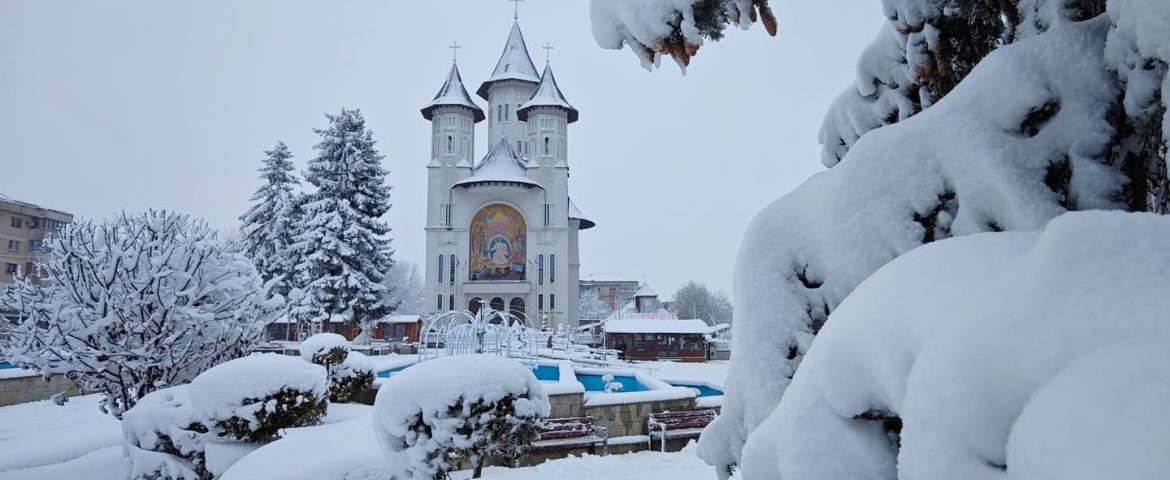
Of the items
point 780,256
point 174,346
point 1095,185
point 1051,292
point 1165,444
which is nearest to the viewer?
point 1165,444

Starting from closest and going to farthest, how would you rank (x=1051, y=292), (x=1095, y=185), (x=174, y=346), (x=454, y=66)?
(x=1051, y=292), (x=1095, y=185), (x=174, y=346), (x=454, y=66)

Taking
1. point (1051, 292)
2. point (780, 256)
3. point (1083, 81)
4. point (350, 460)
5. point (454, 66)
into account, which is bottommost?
point (350, 460)

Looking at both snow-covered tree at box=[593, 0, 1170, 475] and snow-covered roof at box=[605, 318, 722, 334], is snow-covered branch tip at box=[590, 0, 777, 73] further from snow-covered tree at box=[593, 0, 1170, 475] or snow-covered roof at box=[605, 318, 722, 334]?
snow-covered roof at box=[605, 318, 722, 334]

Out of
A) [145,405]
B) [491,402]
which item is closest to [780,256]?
[491,402]

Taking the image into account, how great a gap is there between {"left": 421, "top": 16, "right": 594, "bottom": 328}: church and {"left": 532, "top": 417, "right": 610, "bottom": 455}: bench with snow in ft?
79.3

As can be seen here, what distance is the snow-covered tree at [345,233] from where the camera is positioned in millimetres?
23688

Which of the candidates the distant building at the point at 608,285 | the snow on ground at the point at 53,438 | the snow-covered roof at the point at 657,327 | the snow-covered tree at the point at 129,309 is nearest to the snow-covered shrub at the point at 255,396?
the snow-covered tree at the point at 129,309

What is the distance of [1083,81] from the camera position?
181 centimetres

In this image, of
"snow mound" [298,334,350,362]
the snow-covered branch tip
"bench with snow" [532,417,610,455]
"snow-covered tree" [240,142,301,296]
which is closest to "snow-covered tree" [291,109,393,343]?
"snow-covered tree" [240,142,301,296]

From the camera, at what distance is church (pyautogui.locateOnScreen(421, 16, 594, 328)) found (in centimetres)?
3412

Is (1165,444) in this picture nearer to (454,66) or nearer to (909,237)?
(909,237)

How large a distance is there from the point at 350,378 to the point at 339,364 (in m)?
0.37

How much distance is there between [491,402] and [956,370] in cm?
389

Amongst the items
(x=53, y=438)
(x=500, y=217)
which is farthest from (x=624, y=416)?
(x=500, y=217)
